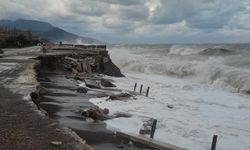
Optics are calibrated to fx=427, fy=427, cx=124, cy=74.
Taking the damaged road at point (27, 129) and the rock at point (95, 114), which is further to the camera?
the rock at point (95, 114)

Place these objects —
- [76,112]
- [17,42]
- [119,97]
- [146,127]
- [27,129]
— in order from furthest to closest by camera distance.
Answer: [17,42]
[119,97]
[76,112]
[146,127]
[27,129]

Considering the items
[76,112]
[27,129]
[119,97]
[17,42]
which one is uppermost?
[17,42]

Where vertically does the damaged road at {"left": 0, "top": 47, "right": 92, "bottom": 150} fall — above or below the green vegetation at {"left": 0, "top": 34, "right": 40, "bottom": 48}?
below

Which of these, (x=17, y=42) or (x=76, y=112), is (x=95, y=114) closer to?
(x=76, y=112)

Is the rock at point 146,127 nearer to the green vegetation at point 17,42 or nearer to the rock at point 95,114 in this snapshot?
the rock at point 95,114

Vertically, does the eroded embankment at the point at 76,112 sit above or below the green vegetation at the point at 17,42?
below

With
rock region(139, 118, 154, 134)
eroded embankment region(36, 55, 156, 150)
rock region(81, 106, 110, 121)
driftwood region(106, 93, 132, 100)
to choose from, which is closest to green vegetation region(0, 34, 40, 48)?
eroded embankment region(36, 55, 156, 150)

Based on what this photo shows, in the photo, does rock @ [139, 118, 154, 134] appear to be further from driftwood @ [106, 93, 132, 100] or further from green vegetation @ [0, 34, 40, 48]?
green vegetation @ [0, 34, 40, 48]

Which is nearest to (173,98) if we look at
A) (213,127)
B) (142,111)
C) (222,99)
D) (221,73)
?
(222,99)

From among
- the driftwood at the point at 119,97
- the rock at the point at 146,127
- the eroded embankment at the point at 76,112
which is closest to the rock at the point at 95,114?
the eroded embankment at the point at 76,112

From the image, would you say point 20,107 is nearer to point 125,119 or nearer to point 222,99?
point 125,119

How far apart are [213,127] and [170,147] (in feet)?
13.9

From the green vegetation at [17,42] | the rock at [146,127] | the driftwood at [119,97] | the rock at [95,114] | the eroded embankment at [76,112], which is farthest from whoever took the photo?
the green vegetation at [17,42]

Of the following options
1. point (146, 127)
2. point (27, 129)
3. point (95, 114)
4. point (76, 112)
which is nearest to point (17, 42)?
point (76, 112)
